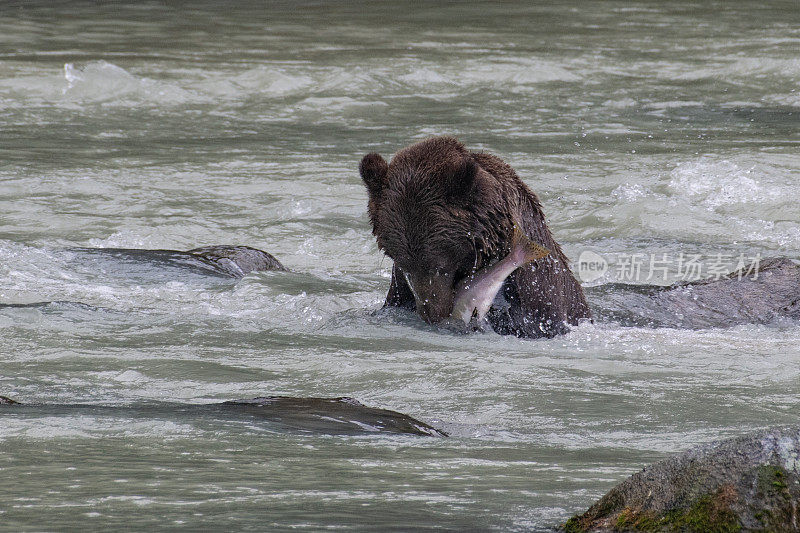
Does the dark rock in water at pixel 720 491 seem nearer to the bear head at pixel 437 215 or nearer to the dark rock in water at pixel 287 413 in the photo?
the dark rock in water at pixel 287 413

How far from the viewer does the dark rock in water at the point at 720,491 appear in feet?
10.3

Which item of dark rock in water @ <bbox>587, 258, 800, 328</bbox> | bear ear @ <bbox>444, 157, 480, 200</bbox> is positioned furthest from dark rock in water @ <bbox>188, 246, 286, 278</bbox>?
bear ear @ <bbox>444, 157, 480, 200</bbox>

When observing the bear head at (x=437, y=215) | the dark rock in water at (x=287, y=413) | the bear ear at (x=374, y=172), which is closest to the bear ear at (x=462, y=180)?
the bear head at (x=437, y=215)

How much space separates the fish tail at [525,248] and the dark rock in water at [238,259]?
3643mm

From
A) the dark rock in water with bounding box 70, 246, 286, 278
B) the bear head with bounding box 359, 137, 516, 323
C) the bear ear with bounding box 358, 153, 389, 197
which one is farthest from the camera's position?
the dark rock in water with bounding box 70, 246, 286, 278

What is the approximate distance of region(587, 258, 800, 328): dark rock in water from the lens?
859cm

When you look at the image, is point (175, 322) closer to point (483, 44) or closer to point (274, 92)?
point (274, 92)

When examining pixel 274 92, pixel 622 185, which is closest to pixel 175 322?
pixel 622 185

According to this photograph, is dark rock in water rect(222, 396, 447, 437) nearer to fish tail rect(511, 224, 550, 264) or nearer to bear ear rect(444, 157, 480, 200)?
bear ear rect(444, 157, 480, 200)

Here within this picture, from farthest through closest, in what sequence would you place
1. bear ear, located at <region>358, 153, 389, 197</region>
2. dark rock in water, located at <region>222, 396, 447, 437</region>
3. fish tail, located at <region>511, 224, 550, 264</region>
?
fish tail, located at <region>511, 224, 550, 264</region> → bear ear, located at <region>358, 153, 389, 197</region> → dark rock in water, located at <region>222, 396, 447, 437</region>

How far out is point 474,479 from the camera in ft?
14.3

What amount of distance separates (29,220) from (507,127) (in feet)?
23.9

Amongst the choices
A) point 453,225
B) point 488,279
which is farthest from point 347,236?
point 453,225

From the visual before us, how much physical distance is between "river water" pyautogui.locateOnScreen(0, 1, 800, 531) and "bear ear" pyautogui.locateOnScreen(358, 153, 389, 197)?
97cm
